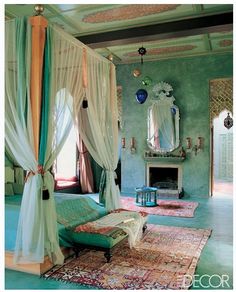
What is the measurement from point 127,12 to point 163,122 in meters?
3.74

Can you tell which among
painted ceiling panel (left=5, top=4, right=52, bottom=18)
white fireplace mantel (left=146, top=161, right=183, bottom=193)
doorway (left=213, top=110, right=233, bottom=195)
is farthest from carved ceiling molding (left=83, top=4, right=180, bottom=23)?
doorway (left=213, top=110, right=233, bottom=195)

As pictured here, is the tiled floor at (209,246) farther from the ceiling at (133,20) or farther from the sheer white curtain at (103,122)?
the ceiling at (133,20)

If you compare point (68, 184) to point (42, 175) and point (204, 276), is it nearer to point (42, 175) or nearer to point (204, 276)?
point (42, 175)

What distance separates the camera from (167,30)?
5.39 m

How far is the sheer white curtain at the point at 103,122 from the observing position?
4410mm

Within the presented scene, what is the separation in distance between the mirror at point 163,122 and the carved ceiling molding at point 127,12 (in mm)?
3206

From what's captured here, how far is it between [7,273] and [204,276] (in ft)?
6.88

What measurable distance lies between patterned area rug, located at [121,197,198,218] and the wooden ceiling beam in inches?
132

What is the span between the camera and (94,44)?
237 inches

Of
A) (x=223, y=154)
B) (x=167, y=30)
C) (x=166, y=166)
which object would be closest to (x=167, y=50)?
(x=167, y=30)

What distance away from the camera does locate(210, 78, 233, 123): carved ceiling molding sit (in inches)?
302

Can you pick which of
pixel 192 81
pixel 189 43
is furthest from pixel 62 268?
pixel 192 81

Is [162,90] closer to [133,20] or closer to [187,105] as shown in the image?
[187,105]

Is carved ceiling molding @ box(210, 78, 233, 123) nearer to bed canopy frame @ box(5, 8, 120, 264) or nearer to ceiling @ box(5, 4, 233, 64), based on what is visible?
ceiling @ box(5, 4, 233, 64)
